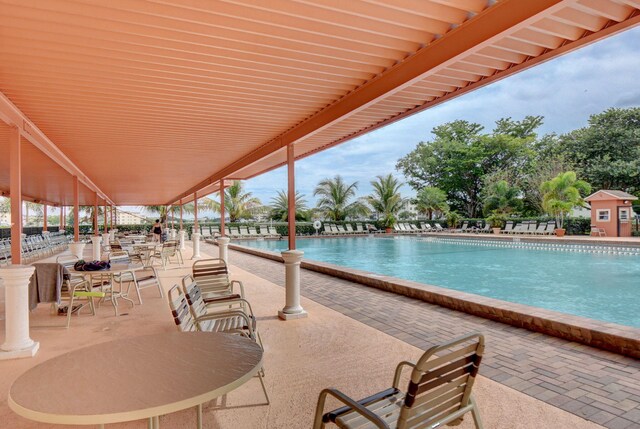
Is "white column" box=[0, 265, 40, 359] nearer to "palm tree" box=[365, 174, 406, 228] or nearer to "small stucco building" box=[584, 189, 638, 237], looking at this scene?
"small stucco building" box=[584, 189, 638, 237]

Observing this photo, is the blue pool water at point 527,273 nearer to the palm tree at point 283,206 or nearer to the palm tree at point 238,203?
the palm tree at point 283,206

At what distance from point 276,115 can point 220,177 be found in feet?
19.1

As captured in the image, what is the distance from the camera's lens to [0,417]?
2557 millimetres

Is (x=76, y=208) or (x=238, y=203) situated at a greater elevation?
(x=238, y=203)

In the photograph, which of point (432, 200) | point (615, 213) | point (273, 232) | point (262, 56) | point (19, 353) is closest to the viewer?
point (262, 56)

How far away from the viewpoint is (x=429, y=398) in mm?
1625

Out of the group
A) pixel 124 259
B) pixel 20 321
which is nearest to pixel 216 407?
pixel 20 321

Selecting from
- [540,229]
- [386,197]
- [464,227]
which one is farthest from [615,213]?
[386,197]

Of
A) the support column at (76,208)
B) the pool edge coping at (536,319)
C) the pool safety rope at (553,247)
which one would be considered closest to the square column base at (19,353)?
the pool edge coping at (536,319)

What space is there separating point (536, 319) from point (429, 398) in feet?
10.5

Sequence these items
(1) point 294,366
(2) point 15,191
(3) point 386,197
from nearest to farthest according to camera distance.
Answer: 1. (1) point 294,366
2. (2) point 15,191
3. (3) point 386,197

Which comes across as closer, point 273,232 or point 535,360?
point 535,360

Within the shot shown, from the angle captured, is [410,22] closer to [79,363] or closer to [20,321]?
[79,363]

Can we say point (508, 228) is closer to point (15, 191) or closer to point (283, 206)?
point (283, 206)
